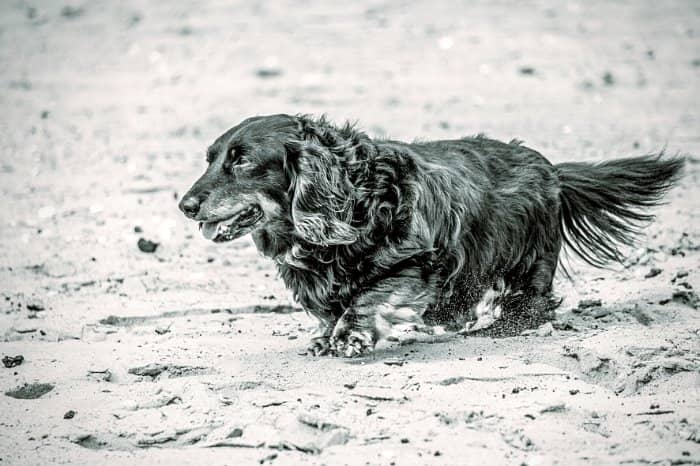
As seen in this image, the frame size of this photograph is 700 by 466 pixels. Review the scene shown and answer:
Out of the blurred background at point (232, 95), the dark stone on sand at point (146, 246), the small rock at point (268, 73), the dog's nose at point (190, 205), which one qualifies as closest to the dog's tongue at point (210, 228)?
the dog's nose at point (190, 205)

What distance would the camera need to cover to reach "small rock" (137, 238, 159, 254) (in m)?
6.35

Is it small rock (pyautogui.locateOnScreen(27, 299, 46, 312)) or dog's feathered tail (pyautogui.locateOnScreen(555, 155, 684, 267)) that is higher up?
dog's feathered tail (pyautogui.locateOnScreen(555, 155, 684, 267))

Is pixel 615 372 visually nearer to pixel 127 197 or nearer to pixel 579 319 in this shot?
pixel 579 319

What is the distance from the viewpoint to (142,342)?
4.85m

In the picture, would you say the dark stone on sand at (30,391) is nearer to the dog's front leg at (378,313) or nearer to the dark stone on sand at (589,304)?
the dog's front leg at (378,313)

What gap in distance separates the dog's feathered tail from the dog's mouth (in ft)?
5.84

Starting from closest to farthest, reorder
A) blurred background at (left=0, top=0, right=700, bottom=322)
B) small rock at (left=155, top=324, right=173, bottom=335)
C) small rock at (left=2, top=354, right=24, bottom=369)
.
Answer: small rock at (left=2, top=354, right=24, bottom=369), small rock at (left=155, top=324, right=173, bottom=335), blurred background at (left=0, top=0, right=700, bottom=322)

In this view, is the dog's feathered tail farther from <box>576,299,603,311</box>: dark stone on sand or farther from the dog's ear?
the dog's ear

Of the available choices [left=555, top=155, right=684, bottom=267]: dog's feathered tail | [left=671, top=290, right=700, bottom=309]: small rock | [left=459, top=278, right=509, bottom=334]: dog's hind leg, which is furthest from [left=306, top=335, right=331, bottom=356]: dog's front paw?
[left=671, top=290, right=700, bottom=309]: small rock

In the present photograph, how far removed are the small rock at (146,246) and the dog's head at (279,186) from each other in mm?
1770

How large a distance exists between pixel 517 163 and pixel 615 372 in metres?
1.44

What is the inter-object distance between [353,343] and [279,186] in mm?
846

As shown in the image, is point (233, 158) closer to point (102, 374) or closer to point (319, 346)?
point (319, 346)

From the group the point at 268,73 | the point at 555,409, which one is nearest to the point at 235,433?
the point at 555,409
